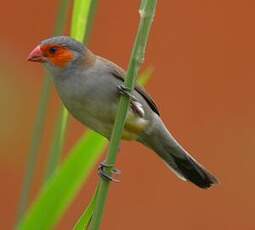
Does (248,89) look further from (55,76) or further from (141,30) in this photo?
(141,30)

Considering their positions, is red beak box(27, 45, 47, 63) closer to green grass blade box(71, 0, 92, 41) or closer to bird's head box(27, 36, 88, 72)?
bird's head box(27, 36, 88, 72)

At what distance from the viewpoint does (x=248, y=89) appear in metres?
3.62

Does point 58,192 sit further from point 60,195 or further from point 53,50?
point 53,50

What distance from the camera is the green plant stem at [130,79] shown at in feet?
5.26

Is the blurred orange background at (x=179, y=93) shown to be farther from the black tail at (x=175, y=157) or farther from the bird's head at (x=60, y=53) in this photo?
the bird's head at (x=60, y=53)

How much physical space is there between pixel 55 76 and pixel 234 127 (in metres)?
1.62

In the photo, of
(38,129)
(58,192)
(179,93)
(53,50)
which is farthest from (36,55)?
(179,93)

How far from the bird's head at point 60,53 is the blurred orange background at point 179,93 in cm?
147

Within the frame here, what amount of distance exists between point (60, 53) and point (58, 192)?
0.45 metres

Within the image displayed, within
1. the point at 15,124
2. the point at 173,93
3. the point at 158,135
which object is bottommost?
the point at 158,135

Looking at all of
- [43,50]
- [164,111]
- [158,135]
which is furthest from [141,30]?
[164,111]

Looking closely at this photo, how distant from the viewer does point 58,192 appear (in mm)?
1759

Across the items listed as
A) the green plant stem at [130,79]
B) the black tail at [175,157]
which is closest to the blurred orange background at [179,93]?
the black tail at [175,157]

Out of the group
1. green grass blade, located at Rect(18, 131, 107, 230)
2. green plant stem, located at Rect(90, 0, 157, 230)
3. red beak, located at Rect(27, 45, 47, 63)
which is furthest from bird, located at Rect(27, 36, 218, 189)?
green plant stem, located at Rect(90, 0, 157, 230)
